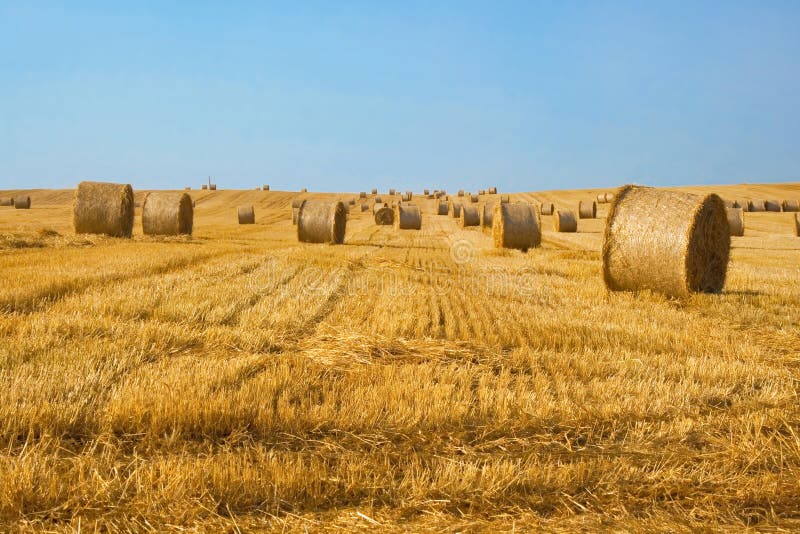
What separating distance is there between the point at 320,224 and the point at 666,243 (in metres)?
11.3

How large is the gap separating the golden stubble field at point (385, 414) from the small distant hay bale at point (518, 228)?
389 inches

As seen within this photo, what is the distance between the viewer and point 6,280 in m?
7.43

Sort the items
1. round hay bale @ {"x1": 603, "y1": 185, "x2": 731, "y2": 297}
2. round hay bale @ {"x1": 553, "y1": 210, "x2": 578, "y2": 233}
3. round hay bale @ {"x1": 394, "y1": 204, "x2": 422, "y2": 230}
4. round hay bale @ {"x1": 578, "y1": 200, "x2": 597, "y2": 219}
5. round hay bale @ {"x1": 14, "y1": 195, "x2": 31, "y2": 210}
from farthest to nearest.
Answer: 1. round hay bale @ {"x1": 14, "y1": 195, "x2": 31, "y2": 210}
2. round hay bale @ {"x1": 578, "y1": 200, "x2": 597, "y2": 219}
3. round hay bale @ {"x1": 394, "y1": 204, "x2": 422, "y2": 230}
4. round hay bale @ {"x1": 553, "y1": 210, "x2": 578, "y2": 233}
5. round hay bale @ {"x1": 603, "y1": 185, "x2": 731, "y2": 297}

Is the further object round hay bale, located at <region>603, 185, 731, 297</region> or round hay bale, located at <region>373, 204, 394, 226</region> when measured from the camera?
round hay bale, located at <region>373, 204, 394, 226</region>

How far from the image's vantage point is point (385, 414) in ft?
11.8

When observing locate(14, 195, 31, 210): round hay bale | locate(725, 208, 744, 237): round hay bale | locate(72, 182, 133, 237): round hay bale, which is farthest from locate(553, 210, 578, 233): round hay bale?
locate(14, 195, 31, 210): round hay bale

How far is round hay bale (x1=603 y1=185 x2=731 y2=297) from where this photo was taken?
8711 millimetres

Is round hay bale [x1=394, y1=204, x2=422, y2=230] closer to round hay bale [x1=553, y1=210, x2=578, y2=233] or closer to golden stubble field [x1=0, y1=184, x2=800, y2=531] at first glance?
round hay bale [x1=553, y1=210, x2=578, y2=233]

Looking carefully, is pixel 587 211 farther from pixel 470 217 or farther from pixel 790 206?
pixel 790 206

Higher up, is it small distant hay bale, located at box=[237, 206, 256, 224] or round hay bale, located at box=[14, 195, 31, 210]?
round hay bale, located at box=[14, 195, 31, 210]

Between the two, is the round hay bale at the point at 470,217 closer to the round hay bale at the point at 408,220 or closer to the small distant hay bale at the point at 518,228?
the round hay bale at the point at 408,220

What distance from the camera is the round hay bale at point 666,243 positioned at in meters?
8.71

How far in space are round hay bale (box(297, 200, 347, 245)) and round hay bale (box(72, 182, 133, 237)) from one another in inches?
191

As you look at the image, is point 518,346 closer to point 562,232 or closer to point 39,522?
point 39,522
